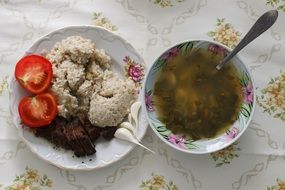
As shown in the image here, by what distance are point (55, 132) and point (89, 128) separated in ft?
0.31

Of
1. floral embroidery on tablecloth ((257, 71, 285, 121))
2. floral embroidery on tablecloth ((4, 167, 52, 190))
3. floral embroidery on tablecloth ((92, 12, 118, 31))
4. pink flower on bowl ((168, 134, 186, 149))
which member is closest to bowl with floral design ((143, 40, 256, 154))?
pink flower on bowl ((168, 134, 186, 149))

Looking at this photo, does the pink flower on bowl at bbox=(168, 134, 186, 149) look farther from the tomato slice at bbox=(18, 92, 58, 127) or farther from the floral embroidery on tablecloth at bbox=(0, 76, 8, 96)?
the floral embroidery on tablecloth at bbox=(0, 76, 8, 96)

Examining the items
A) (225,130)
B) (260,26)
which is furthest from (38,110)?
(260,26)

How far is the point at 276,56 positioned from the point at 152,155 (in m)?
0.47

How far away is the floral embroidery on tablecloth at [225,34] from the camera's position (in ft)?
5.02

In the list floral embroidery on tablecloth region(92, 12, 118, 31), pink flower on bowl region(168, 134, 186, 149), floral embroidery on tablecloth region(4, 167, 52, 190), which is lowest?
floral embroidery on tablecloth region(4, 167, 52, 190)

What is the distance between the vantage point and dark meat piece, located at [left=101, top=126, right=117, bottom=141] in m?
1.45

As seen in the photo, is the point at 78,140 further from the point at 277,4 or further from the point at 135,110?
the point at 277,4

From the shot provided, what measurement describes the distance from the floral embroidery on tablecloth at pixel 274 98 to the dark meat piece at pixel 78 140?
51cm

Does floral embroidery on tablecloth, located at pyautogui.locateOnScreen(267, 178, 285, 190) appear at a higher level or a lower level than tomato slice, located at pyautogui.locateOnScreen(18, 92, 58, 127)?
lower

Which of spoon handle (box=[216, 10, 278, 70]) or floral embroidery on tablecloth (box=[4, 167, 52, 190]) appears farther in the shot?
floral embroidery on tablecloth (box=[4, 167, 52, 190])

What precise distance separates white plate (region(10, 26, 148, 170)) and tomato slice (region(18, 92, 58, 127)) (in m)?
0.03

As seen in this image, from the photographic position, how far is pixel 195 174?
58.3 inches

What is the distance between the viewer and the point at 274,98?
1511 mm
